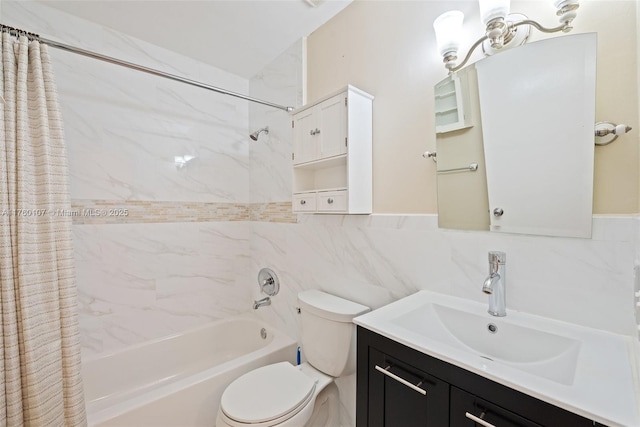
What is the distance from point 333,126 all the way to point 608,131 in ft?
3.38

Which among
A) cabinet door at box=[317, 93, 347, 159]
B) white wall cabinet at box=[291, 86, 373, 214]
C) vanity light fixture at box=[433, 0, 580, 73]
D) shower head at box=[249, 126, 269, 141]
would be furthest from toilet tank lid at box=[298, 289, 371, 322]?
shower head at box=[249, 126, 269, 141]

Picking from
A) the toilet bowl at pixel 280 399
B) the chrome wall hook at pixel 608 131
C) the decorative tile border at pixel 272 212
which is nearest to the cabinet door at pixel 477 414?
the toilet bowl at pixel 280 399

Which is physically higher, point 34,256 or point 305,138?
point 305,138

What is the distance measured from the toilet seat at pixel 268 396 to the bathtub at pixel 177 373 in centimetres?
27

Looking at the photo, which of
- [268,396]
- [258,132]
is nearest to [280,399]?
[268,396]

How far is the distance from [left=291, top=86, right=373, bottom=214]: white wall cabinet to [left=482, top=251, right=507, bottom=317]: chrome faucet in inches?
25.1

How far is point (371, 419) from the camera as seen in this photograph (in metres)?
0.95

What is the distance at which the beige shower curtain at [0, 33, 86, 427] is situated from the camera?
3.61 feet

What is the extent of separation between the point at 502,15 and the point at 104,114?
2.23 m

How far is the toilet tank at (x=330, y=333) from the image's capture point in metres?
1.33

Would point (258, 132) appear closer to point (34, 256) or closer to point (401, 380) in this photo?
point (34, 256)

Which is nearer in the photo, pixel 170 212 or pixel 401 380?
pixel 401 380

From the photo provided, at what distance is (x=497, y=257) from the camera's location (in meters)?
0.95

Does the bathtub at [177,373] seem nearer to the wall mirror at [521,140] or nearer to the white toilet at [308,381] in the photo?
the white toilet at [308,381]
